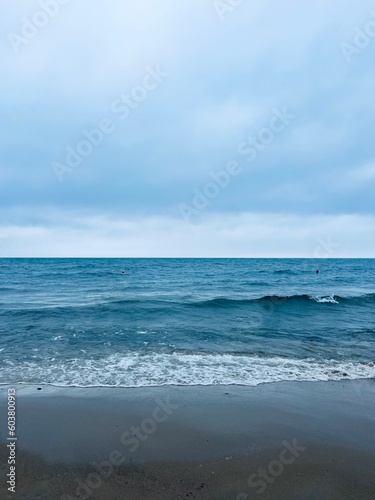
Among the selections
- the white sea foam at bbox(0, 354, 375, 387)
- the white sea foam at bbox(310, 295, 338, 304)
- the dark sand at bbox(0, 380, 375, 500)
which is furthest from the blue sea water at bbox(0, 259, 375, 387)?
the white sea foam at bbox(310, 295, 338, 304)

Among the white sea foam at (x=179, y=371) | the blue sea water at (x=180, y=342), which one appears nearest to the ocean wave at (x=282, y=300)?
the blue sea water at (x=180, y=342)

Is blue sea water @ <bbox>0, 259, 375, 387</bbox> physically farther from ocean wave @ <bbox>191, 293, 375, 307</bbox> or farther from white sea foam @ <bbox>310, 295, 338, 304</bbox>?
white sea foam @ <bbox>310, 295, 338, 304</bbox>

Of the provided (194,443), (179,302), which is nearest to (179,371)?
(194,443)

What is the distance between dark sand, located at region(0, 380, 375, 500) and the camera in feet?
16.0

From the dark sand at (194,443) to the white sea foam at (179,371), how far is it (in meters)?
0.63

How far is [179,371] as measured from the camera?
10.1 metres

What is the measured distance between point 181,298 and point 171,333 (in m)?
11.2

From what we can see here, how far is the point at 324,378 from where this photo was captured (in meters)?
9.64

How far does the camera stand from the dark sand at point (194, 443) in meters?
4.88

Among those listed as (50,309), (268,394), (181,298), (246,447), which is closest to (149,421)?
(246,447)

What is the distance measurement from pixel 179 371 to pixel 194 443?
13.5 feet

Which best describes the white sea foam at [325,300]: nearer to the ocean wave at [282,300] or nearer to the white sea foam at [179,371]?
the ocean wave at [282,300]

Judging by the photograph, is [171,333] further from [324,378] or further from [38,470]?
[38,470]

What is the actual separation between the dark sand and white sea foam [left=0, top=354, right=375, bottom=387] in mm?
635
